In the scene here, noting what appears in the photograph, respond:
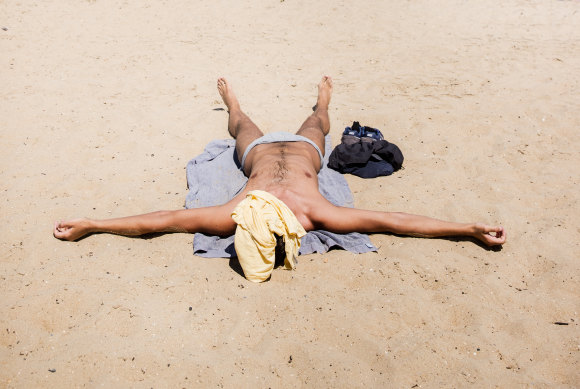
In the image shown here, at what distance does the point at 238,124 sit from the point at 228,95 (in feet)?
2.14

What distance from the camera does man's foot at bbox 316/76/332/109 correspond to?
5.17 meters

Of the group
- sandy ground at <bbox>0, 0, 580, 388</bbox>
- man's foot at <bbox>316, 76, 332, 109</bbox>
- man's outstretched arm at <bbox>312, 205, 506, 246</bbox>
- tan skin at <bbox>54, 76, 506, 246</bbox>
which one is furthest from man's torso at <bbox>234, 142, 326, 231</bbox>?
man's foot at <bbox>316, 76, 332, 109</bbox>

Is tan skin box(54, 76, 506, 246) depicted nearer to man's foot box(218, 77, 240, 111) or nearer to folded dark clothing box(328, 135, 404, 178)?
folded dark clothing box(328, 135, 404, 178)

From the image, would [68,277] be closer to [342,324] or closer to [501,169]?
[342,324]

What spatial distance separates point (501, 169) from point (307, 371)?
10.0 ft

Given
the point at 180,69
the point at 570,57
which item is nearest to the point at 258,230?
the point at 180,69

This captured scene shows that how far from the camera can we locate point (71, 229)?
10.8 feet

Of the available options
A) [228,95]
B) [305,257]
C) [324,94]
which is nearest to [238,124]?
[228,95]

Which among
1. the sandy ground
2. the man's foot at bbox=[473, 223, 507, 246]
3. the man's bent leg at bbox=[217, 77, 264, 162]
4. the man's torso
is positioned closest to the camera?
the sandy ground

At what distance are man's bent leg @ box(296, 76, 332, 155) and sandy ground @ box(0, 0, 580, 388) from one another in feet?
0.89

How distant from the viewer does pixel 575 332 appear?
2.61 metres

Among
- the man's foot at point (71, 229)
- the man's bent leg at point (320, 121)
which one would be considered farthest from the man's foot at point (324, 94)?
the man's foot at point (71, 229)

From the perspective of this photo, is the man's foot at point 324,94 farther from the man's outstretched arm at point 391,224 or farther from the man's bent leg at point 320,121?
the man's outstretched arm at point 391,224

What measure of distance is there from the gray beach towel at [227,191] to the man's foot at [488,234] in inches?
33.8
